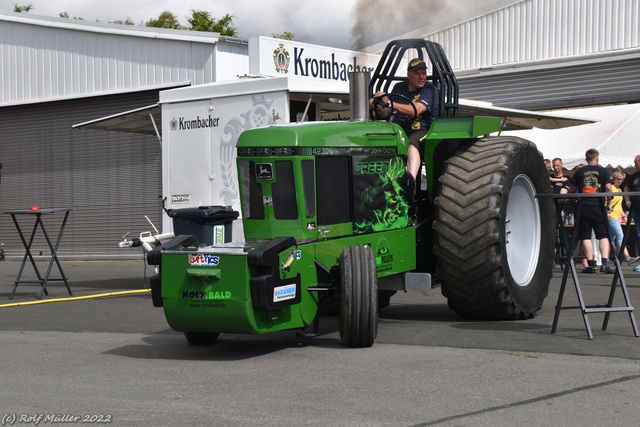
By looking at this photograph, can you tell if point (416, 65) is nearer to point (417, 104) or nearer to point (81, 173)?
point (417, 104)

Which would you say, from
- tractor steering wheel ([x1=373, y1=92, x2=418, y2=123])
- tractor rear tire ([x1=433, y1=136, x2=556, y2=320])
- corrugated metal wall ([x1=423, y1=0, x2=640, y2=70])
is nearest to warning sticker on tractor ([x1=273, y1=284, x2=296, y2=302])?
tractor rear tire ([x1=433, y1=136, x2=556, y2=320])

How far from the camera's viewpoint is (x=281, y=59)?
18.2 meters

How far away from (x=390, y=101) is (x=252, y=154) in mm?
1870

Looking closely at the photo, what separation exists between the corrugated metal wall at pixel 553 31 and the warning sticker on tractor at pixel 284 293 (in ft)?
51.7

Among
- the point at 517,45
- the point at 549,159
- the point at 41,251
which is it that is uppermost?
the point at 517,45

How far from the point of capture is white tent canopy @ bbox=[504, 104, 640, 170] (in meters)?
20.5

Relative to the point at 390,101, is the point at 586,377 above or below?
below

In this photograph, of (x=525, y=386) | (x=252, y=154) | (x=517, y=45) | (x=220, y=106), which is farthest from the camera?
(x=517, y=45)

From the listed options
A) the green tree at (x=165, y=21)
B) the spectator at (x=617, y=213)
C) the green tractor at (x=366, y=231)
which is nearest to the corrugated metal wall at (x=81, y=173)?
the spectator at (x=617, y=213)

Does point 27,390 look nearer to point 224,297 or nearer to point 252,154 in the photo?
point 224,297

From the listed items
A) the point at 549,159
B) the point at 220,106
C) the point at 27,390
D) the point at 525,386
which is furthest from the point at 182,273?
the point at 549,159

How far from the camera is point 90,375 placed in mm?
7207

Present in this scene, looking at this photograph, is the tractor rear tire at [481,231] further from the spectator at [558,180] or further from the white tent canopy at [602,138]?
the white tent canopy at [602,138]

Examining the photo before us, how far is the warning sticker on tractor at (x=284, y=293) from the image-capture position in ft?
25.2
